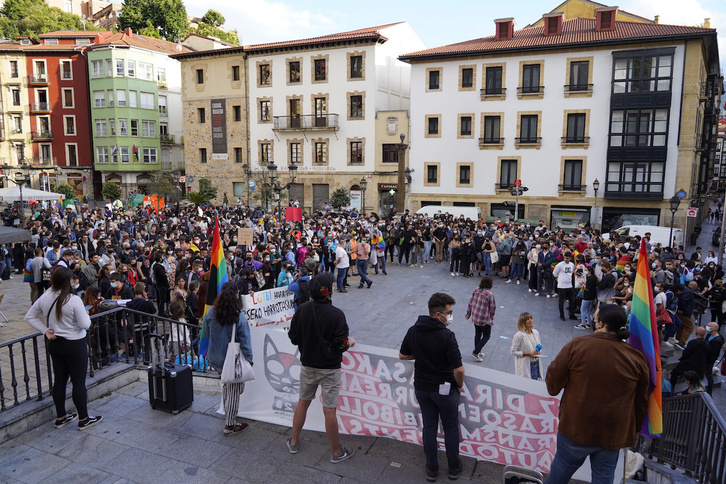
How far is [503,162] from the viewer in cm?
3600

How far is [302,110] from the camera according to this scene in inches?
1692

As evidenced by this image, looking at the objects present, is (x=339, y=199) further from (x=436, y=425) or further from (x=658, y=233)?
(x=436, y=425)

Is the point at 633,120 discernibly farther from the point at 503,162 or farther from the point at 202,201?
the point at 202,201

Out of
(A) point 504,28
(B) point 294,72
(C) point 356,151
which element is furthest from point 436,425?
(B) point 294,72

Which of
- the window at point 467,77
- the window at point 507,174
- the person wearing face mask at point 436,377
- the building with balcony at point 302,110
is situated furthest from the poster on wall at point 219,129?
the person wearing face mask at point 436,377

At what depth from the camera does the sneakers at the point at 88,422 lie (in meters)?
5.82

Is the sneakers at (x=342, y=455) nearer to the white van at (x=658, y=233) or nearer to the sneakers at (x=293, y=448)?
the sneakers at (x=293, y=448)

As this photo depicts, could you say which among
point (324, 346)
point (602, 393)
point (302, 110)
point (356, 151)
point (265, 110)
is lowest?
point (324, 346)

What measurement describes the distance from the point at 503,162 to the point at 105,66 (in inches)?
1570

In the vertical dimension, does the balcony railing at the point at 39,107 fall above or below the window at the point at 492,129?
above

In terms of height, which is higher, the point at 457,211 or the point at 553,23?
the point at 553,23

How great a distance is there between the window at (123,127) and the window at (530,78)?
38.3 metres

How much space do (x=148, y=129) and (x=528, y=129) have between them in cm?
3802

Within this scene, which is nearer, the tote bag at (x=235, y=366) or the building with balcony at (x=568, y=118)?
the tote bag at (x=235, y=366)
